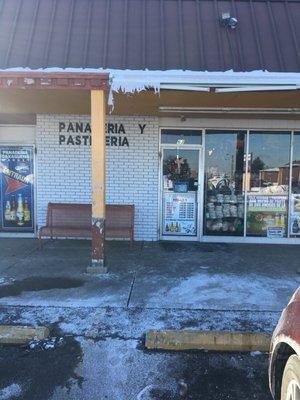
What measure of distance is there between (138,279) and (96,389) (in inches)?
114

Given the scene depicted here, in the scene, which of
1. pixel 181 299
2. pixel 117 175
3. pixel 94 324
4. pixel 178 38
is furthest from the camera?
pixel 117 175

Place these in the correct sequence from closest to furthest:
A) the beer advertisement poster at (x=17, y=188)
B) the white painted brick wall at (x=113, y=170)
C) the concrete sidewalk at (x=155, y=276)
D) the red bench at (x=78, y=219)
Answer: the concrete sidewalk at (x=155, y=276)
the red bench at (x=78, y=219)
the white painted brick wall at (x=113, y=170)
the beer advertisement poster at (x=17, y=188)

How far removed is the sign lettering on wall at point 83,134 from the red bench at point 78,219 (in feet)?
4.60

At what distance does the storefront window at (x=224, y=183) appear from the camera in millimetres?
9141

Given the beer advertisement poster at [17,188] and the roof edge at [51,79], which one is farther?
the beer advertisement poster at [17,188]

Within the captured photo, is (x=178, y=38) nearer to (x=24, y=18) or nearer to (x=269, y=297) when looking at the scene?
(x=24, y=18)

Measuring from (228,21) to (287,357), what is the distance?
5.67 meters

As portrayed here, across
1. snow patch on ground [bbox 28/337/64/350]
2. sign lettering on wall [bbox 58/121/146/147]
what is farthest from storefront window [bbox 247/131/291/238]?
snow patch on ground [bbox 28/337/64/350]

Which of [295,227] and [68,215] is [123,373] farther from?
[295,227]

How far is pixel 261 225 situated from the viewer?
930cm

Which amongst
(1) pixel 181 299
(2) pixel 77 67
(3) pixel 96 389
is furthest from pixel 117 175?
(3) pixel 96 389

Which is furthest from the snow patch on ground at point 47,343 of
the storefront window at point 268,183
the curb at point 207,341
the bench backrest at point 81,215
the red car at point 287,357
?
the storefront window at point 268,183

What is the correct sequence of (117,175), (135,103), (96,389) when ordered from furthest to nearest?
(117,175) < (135,103) < (96,389)

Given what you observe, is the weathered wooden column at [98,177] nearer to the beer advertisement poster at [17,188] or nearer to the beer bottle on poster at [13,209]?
the beer advertisement poster at [17,188]
